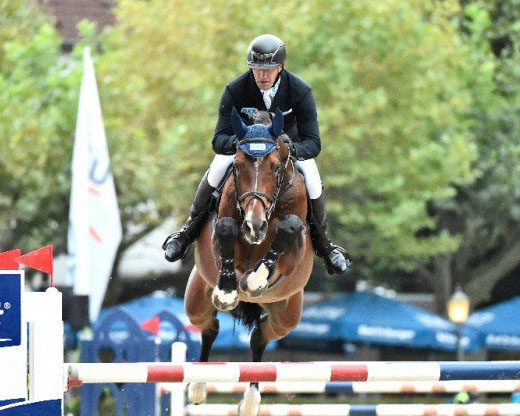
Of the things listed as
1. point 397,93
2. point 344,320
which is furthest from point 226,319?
point 397,93

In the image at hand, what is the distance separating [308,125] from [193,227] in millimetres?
1130

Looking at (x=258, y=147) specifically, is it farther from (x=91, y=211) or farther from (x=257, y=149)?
(x=91, y=211)

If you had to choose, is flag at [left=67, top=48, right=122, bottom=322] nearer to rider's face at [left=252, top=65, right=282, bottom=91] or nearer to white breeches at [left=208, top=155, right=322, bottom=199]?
white breeches at [left=208, top=155, right=322, bottom=199]

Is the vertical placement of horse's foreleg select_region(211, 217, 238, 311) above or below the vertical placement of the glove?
below

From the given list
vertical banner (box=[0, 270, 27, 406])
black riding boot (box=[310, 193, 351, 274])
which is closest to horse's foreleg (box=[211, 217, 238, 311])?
black riding boot (box=[310, 193, 351, 274])

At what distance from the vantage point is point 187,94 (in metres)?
25.9

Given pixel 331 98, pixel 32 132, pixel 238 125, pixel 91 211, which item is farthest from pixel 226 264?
pixel 331 98

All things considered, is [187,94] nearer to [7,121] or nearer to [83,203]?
[7,121]

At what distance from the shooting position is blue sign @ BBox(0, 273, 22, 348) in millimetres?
5996

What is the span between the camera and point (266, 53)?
27.2ft

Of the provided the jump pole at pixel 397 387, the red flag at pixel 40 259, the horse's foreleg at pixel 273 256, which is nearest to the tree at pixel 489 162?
the jump pole at pixel 397 387

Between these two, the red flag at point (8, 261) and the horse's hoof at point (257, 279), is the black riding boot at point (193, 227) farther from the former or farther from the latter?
the red flag at point (8, 261)

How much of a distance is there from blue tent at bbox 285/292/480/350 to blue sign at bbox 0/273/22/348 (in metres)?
20.0

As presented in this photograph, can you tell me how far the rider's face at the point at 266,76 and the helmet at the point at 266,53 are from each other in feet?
0.14
